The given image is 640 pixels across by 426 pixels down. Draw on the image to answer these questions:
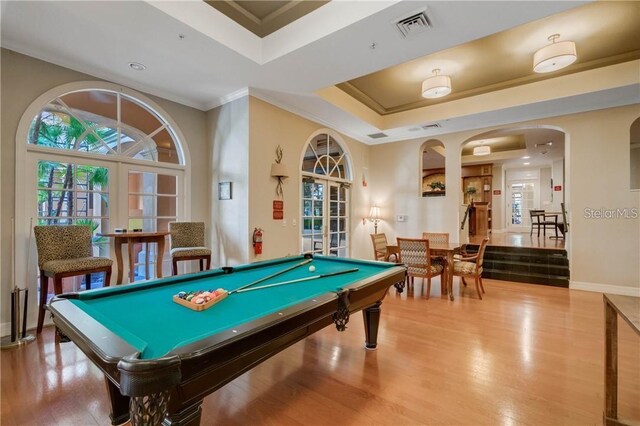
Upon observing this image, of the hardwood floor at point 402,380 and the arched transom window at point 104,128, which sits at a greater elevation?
the arched transom window at point 104,128

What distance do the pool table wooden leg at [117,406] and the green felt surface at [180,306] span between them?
42 cm

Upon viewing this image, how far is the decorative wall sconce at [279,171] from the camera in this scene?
4.80m

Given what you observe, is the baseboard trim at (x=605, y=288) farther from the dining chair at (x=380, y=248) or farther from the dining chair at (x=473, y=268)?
the dining chair at (x=380, y=248)

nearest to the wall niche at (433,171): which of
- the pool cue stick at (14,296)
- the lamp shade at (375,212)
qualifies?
the lamp shade at (375,212)

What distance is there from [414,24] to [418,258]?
3207 mm

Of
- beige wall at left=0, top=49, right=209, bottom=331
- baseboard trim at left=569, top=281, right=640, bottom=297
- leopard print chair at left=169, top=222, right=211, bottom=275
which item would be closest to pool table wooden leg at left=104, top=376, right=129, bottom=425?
leopard print chair at left=169, top=222, right=211, bottom=275

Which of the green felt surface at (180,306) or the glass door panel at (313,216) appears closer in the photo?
the green felt surface at (180,306)

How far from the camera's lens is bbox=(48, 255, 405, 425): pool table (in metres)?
1.02

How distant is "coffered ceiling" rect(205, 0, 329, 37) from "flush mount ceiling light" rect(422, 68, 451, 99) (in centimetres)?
216

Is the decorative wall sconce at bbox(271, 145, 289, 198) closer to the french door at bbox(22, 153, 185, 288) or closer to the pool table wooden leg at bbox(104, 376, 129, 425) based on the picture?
the french door at bbox(22, 153, 185, 288)

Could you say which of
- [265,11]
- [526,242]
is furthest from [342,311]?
[526,242]

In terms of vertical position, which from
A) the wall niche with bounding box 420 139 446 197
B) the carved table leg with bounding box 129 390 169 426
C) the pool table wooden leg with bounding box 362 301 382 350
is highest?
the wall niche with bounding box 420 139 446 197

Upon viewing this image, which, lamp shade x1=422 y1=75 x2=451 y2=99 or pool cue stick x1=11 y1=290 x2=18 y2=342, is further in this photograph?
lamp shade x1=422 y1=75 x2=451 y2=99

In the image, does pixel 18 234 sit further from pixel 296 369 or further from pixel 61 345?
pixel 296 369
